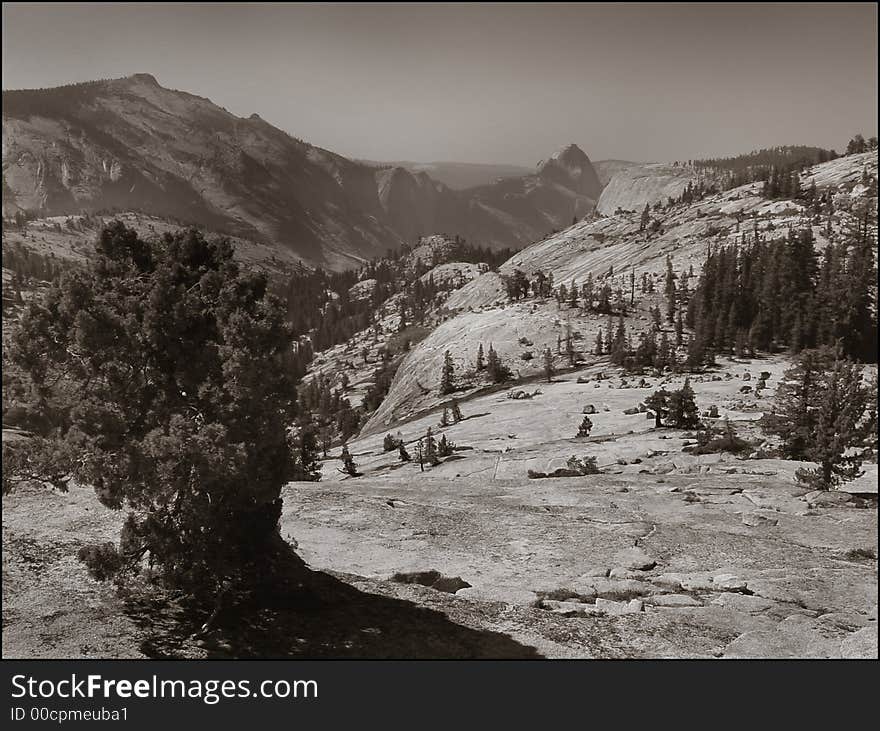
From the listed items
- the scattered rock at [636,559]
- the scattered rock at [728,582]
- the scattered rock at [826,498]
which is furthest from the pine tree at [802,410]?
the scattered rock at [728,582]

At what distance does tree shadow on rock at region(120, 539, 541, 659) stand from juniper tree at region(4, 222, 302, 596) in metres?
1.59

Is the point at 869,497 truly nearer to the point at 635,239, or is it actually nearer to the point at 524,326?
the point at 524,326

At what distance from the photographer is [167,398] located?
1667 centimetres

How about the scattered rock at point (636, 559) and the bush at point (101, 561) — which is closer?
the bush at point (101, 561)

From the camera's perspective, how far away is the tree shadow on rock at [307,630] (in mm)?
17141

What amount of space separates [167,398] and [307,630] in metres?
8.99

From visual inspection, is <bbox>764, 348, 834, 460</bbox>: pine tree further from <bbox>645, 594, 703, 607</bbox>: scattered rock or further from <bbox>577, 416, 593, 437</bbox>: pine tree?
<bbox>645, 594, 703, 607</bbox>: scattered rock

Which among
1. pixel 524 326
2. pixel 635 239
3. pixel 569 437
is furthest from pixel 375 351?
pixel 569 437

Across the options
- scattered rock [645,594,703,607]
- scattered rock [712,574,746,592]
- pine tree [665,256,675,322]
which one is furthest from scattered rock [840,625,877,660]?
pine tree [665,256,675,322]

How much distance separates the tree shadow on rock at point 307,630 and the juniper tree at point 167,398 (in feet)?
5.22

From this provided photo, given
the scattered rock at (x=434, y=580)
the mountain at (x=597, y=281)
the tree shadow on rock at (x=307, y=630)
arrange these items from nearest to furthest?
1. the tree shadow on rock at (x=307, y=630)
2. the scattered rock at (x=434, y=580)
3. the mountain at (x=597, y=281)

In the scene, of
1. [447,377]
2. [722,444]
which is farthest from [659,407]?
[447,377]

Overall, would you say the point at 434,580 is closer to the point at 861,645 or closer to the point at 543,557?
the point at 543,557

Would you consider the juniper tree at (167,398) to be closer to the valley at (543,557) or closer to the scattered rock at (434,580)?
the valley at (543,557)
